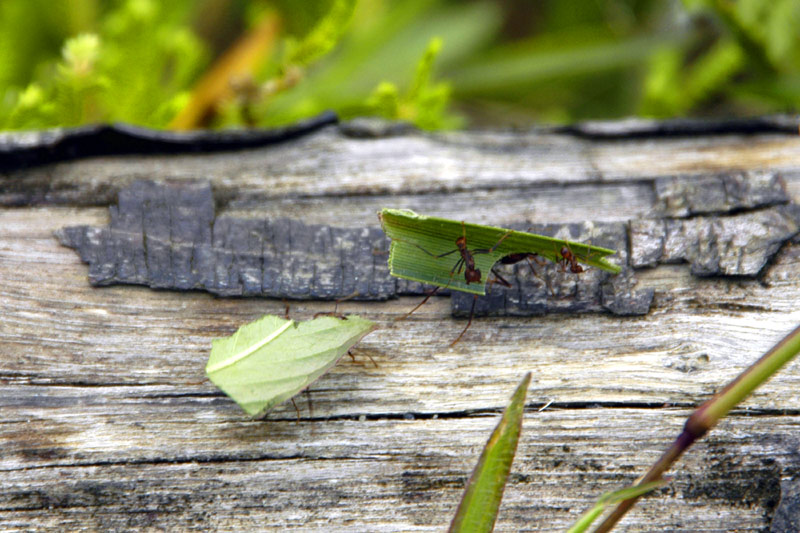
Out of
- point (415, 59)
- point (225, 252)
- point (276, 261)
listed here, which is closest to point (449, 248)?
point (276, 261)

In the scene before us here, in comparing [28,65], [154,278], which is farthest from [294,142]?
[28,65]

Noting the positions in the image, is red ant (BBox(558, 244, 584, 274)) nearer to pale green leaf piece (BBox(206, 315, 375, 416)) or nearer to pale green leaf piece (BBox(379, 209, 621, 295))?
pale green leaf piece (BBox(379, 209, 621, 295))

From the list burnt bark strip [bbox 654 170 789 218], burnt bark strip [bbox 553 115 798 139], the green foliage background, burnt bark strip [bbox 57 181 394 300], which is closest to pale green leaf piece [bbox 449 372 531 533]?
burnt bark strip [bbox 57 181 394 300]

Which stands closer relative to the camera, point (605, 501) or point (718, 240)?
point (605, 501)

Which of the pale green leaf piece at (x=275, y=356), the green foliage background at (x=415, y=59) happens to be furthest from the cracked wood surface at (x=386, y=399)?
the green foliage background at (x=415, y=59)

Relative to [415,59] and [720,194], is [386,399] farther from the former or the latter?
[415,59]

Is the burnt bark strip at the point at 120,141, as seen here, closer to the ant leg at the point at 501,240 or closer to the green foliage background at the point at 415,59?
the green foliage background at the point at 415,59

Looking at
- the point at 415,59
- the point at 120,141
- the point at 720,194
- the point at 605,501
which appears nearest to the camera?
the point at 605,501
